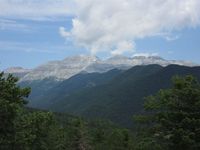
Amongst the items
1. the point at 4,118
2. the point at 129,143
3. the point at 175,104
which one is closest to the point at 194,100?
the point at 175,104

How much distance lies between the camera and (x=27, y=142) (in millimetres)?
36844

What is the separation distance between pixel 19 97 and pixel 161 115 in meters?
12.9

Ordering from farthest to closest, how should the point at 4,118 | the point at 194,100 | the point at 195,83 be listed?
the point at 4,118, the point at 195,83, the point at 194,100

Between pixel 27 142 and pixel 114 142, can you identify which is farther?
pixel 114 142

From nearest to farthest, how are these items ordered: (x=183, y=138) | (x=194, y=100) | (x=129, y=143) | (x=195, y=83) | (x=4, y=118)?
(x=183, y=138) < (x=194, y=100) < (x=195, y=83) < (x=4, y=118) < (x=129, y=143)

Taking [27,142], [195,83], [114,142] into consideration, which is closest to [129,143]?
[114,142]

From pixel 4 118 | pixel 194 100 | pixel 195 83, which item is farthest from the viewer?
pixel 4 118

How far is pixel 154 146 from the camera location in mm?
28250

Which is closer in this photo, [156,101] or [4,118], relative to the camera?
[156,101]

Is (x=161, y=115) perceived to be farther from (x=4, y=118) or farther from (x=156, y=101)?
(x=4, y=118)

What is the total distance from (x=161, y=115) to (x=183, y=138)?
230cm

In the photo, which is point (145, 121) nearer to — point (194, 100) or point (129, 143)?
point (194, 100)

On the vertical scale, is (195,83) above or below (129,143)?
above

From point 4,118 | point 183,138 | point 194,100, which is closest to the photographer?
point 183,138
